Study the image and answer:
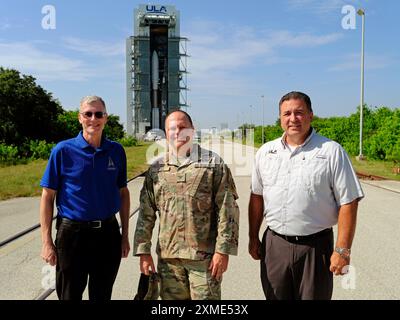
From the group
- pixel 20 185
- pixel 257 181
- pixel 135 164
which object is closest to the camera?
pixel 257 181

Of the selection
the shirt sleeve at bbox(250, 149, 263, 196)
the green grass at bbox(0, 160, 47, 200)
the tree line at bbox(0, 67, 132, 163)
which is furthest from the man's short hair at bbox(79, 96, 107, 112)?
the tree line at bbox(0, 67, 132, 163)

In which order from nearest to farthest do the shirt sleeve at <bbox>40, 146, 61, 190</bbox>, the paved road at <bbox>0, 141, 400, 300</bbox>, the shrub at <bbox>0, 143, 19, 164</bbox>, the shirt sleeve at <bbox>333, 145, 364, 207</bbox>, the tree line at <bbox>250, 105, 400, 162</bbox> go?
the shirt sleeve at <bbox>333, 145, 364, 207</bbox>, the shirt sleeve at <bbox>40, 146, 61, 190</bbox>, the paved road at <bbox>0, 141, 400, 300</bbox>, the tree line at <bbox>250, 105, 400, 162</bbox>, the shrub at <bbox>0, 143, 19, 164</bbox>

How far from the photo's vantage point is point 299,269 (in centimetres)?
304

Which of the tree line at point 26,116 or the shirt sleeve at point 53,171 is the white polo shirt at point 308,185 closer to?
the shirt sleeve at point 53,171

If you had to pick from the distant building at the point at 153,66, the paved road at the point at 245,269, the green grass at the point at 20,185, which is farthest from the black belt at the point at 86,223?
the distant building at the point at 153,66

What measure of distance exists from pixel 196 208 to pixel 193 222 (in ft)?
0.32

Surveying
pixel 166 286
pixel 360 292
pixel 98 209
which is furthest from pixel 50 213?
pixel 360 292

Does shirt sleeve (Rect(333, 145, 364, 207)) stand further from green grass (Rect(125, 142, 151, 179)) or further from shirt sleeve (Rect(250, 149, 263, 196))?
green grass (Rect(125, 142, 151, 179))

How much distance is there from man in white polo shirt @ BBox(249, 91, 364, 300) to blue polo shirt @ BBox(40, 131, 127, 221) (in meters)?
1.22

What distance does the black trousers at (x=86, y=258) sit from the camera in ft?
10.4

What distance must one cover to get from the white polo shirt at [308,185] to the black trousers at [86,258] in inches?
48.7

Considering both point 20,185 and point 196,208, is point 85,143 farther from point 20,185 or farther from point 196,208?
point 20,185

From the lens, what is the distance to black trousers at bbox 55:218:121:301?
318 centimetres

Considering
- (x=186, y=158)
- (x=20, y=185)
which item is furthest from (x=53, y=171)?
(x=20, y=185)
